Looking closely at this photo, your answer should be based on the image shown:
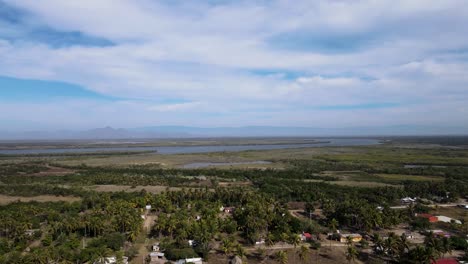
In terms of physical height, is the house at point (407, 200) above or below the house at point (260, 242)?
below

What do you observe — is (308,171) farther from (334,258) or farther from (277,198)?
(334,258)

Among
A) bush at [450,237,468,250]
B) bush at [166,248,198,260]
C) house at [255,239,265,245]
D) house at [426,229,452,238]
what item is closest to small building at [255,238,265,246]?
house at [255,239,265,245]

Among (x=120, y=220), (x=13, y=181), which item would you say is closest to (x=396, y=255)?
(x=120, y=220)

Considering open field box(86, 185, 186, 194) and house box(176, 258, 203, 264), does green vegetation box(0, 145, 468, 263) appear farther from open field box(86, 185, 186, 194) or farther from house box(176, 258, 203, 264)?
house box(176, 258, 203, 264)

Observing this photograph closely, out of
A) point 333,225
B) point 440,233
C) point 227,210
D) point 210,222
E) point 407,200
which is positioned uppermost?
point 210,222

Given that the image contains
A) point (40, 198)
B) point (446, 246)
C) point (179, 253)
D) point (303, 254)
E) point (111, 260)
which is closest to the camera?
point (111, 260)

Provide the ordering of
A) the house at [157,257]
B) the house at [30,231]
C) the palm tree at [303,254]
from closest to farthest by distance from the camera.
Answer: the palm tree at [303,254] < the house at [157,257] < the house at [30,231]

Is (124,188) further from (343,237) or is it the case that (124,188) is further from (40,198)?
(343,237)

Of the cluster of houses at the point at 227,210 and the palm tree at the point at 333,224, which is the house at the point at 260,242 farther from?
the cluster of houses at the point at 227,210

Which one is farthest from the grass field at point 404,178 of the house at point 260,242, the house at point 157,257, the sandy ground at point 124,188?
the house at point 157,257

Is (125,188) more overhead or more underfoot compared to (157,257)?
more overhead

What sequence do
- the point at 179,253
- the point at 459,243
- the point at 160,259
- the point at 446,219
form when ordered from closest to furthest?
the point at 179,253 < the point at 160,259 < the point at 459,243 < the point at 446,219

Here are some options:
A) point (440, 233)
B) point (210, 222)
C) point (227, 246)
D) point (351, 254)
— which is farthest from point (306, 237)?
point (440, 233)
